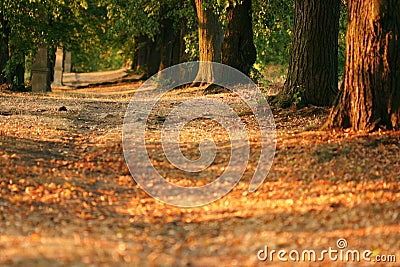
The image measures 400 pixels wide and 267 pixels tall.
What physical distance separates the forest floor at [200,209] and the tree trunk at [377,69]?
0.96 feet

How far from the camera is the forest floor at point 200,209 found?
5.96 metres

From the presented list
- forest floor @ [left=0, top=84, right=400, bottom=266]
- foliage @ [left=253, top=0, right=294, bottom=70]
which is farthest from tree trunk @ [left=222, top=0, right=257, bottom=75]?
forest floor @ [left=0, top=84, right=400, bottom=266]

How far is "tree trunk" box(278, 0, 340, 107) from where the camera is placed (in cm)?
1275

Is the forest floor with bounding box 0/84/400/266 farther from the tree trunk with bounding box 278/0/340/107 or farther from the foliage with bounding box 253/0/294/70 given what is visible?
the foliage with bounding box 253/0/294/70

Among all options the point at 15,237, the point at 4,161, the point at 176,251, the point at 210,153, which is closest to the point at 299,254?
the point at 176,251

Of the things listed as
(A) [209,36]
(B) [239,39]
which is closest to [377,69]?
(B) [239,39]

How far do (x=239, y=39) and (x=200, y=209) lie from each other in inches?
438

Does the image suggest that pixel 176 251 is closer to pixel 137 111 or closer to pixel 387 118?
pixel 387 118

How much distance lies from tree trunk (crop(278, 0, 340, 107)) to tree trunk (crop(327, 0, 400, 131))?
9.60ft

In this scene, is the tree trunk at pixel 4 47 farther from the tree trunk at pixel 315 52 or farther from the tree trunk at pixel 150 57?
the tree trunk at pixel 315 52

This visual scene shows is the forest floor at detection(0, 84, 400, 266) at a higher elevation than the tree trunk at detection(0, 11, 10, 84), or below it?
below

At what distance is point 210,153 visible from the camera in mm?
9859

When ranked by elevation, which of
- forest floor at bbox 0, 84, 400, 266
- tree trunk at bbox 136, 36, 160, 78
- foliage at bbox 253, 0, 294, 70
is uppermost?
foliage at bbox 253, 0, 294, 70

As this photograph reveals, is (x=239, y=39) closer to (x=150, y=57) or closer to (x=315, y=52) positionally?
(x=315, y=52)
